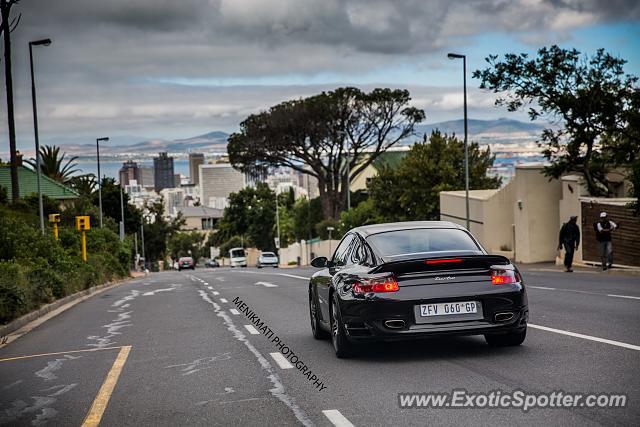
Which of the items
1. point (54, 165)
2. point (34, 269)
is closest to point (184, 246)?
point (54, 165)

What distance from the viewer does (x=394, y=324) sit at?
10.0 metres

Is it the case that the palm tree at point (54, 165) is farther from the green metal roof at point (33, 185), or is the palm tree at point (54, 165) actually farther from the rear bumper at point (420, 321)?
the rear bumper at point (420, 321)

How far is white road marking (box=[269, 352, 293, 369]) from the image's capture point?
1054cm

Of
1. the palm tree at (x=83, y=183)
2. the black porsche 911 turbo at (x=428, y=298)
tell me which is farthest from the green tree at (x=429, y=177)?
the black porsche 911 turbo at (x=428, y=298)

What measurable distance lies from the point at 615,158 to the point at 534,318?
22570 millimetres

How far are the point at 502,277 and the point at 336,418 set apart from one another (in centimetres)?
342

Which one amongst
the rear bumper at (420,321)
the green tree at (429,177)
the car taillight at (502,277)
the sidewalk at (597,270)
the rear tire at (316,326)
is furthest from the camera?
the green tree at (429,177)

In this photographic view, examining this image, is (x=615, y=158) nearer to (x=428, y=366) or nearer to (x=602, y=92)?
(x=602, y=92)

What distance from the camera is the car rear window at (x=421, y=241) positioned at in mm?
10922

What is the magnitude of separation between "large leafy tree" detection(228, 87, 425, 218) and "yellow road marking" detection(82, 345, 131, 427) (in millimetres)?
54103

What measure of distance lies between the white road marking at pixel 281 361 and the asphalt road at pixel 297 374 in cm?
4

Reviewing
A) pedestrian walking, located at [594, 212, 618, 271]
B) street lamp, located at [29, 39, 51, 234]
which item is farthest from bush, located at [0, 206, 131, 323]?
pedestrian walking, located at [594, 212, 618, 271]

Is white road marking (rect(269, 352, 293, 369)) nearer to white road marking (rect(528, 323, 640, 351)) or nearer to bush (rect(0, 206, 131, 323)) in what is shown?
white road marking (rect(528, 323, 640, 351))

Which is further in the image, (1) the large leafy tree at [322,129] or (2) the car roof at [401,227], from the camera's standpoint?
(1) the large leafy tree at [322,129]
